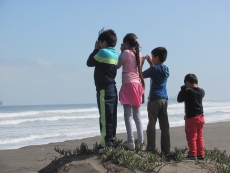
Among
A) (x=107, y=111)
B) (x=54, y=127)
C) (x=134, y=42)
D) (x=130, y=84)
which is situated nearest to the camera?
(x=107, y=111)

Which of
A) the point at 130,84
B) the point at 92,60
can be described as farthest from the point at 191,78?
the point at 92,60

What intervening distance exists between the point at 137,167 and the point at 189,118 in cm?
136

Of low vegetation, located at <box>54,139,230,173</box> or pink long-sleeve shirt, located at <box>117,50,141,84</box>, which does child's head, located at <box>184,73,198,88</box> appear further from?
low vegetation, located at <box>54,139,230,173</box>

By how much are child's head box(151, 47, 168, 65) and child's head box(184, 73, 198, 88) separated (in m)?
0.49

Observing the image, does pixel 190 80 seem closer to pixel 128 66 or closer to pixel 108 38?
pixel 128 66

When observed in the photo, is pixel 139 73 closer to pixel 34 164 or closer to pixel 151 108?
pixel 151 108

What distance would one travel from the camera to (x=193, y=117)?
6410mm

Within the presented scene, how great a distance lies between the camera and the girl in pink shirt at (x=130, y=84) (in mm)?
6172

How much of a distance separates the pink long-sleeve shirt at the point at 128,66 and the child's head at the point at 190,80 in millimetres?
844

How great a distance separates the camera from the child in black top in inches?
251

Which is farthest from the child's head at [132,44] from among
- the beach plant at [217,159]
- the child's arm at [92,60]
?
the beach plant at [217,159]

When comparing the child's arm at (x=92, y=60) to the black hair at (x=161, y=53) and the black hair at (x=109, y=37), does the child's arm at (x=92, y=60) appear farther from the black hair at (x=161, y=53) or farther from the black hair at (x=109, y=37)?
the black hair at (x=161, y=53)

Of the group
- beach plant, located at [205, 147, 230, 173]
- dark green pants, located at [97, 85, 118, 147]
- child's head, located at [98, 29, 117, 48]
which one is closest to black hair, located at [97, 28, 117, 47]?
child's head, located at [98, 29, 117, 48]

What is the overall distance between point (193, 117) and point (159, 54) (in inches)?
45.4
